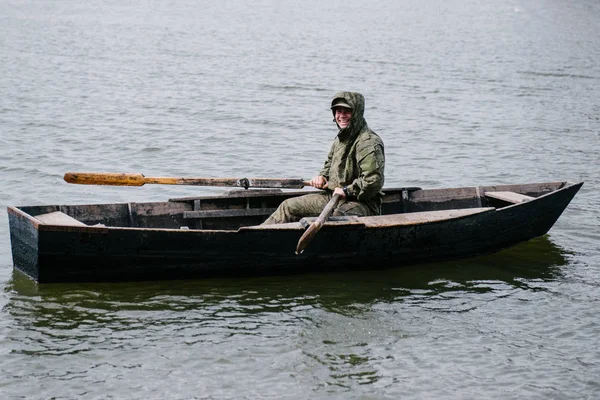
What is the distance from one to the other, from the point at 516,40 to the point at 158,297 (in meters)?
31.8

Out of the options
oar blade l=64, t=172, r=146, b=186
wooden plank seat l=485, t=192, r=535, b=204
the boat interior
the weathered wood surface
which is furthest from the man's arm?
oar blade l=64, t=172, r=146, b=186

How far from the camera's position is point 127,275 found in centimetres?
1060

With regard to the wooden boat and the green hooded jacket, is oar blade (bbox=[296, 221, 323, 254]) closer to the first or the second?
the wooden boat

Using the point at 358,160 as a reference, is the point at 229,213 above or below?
below

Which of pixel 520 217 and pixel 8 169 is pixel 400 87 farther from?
pixel 520 217

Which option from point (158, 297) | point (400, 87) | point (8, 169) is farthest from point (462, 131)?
point (158, 297)

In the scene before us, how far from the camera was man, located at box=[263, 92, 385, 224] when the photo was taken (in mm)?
11195

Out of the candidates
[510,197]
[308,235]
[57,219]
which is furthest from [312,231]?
[510,197]

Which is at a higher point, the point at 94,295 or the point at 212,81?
the point at 212,81

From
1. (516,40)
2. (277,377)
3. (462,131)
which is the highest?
(516,40)

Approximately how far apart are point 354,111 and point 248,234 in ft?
6.72

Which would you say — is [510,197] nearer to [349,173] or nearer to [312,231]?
[349,173]

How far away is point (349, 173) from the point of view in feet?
37.7

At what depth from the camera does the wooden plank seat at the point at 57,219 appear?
10117mm
